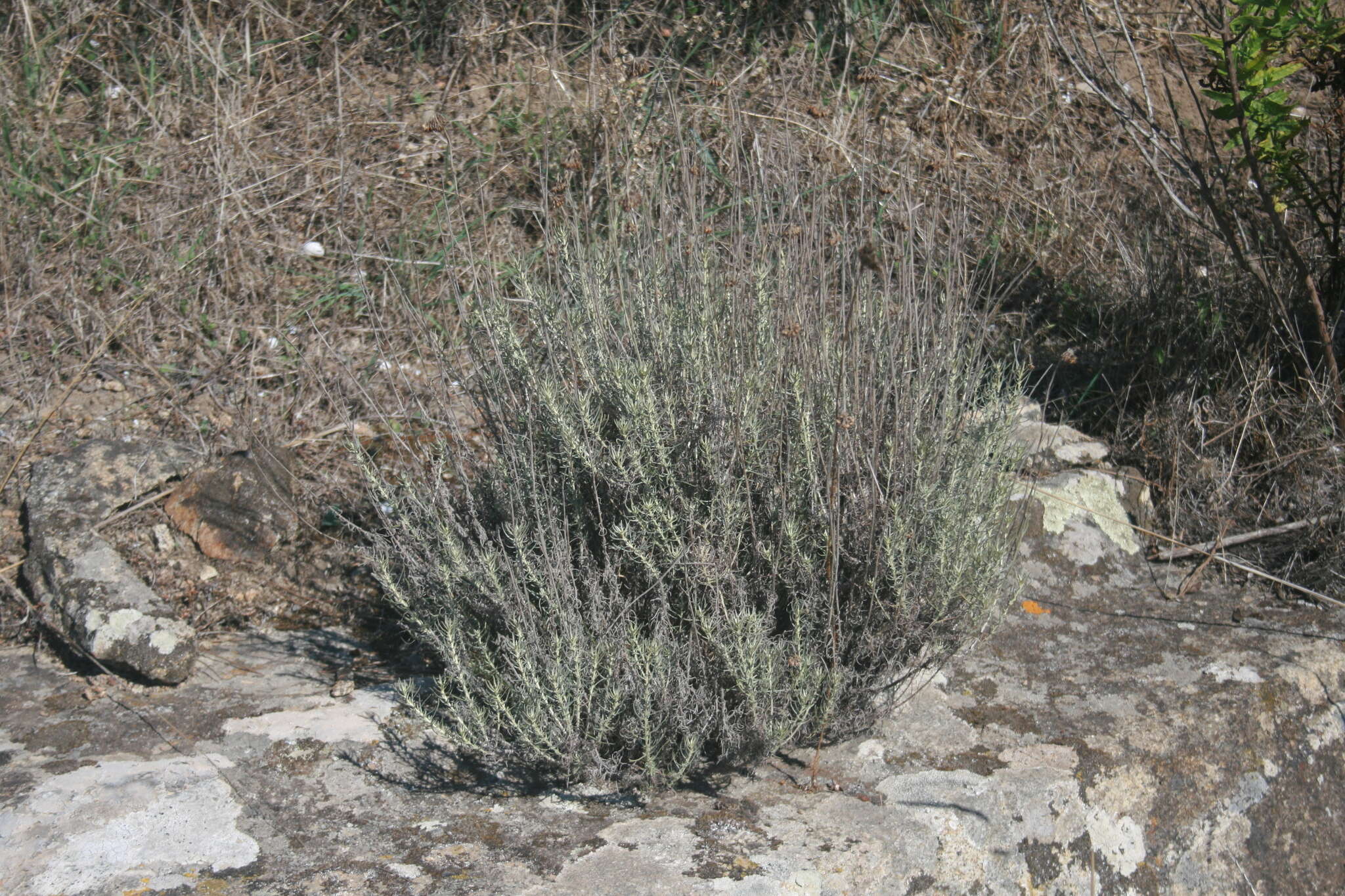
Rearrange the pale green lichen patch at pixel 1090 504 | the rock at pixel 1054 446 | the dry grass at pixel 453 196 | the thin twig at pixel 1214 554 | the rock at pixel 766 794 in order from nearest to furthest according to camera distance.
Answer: the rock at pixel 766 794 → the thin twig at pixel 1214 554 → the pale green lichen patch at pixel 1090 504 → the rock at pixel 1054 446 → the dry grass at pixel 453 196

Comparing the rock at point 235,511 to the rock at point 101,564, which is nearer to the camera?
the rock at point 101,564

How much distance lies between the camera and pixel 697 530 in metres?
2.33

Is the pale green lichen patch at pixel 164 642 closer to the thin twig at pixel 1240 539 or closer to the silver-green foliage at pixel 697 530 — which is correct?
the silver-green foliage at pixel 697 530

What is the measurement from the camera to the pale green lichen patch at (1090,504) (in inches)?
127

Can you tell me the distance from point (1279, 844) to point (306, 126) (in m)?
4.50

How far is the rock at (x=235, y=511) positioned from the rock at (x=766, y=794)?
0.51 meters

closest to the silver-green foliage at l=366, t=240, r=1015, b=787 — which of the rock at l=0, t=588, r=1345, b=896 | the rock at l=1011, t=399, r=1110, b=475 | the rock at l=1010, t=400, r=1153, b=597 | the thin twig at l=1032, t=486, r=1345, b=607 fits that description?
the rock at l=0, t=588, r=1345, b=896

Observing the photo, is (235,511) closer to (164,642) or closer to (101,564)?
(101,564)

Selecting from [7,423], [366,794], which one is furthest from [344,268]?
[366,794]

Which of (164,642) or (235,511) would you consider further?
(235,511)

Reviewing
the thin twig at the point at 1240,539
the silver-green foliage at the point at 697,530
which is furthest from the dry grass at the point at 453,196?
the silver-green foliage at the point at 697,530

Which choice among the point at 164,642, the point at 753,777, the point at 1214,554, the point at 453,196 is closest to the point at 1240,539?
the point at 1214,554

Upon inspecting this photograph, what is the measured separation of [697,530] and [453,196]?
268 cm

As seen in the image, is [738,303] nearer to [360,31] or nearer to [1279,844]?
[1279,844]
